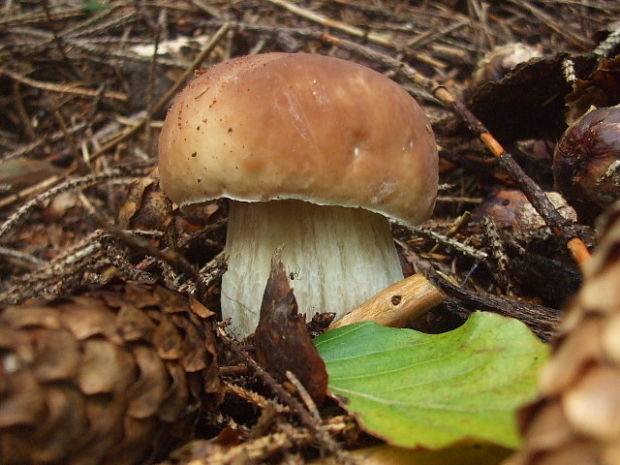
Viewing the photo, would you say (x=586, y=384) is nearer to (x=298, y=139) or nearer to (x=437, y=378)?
(x=437, y=378)

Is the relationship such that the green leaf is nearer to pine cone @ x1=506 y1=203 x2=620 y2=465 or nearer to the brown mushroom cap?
pine cone @ x1=506 y1=203 x2=620 y2=465

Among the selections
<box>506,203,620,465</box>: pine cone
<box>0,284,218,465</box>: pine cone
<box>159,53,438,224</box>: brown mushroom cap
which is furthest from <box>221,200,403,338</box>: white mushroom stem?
<box>506,203,620,465</box>: pine cone

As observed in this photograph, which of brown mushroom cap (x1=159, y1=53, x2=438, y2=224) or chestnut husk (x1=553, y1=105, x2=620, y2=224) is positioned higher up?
brown mushroom cap (x1=159, y1=53, x2=438, y2=224)

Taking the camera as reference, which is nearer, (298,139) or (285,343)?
(285,343)

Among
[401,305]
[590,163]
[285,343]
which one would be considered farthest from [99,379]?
[590,163]

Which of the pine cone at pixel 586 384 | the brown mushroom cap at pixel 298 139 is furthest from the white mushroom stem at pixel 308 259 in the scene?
the pine cone at pixel 586 384

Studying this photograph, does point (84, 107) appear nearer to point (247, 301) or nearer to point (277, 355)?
point (247, 301)

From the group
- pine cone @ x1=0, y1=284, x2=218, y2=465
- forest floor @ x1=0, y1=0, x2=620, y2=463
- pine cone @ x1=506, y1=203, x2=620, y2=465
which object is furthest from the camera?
forest floor @ x1=0, y1=0, x2=620, y2=463
